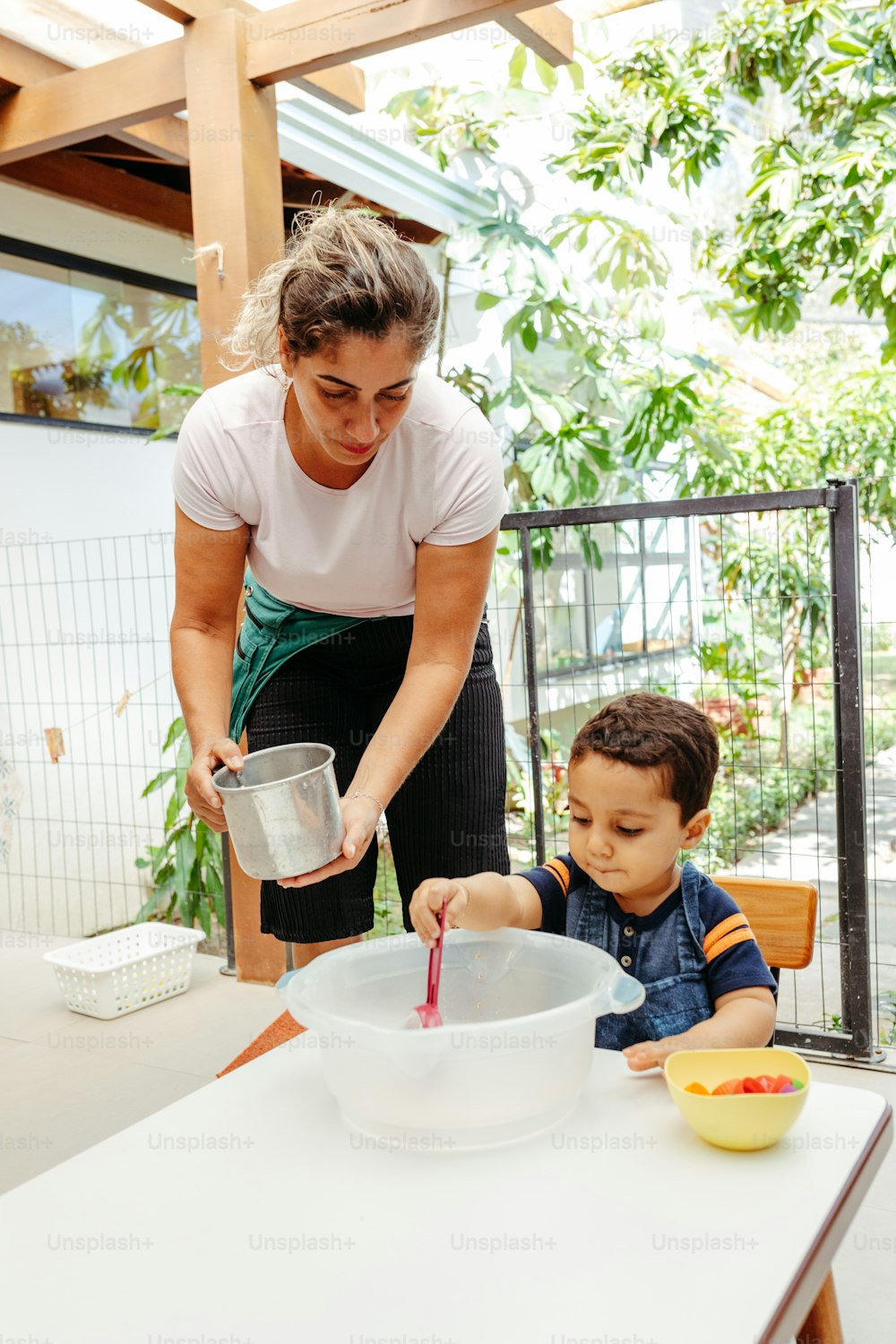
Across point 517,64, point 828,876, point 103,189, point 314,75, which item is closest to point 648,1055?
point 314,75

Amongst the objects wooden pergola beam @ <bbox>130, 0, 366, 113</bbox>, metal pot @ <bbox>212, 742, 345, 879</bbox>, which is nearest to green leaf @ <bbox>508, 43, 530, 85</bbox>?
wooden pergola beam @ <bbox>130, 0, 366, 113</bbox>

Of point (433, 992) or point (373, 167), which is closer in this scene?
point (433, 992)

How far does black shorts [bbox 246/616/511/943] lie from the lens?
169cm

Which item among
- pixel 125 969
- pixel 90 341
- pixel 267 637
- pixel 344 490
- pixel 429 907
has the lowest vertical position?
pixel 125 969

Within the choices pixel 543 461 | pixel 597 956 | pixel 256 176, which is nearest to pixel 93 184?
pixel 256 176

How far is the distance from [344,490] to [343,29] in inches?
63.7

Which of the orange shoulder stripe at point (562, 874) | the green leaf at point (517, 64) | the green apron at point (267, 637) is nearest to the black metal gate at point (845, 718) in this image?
the green apron at point (267, 637)

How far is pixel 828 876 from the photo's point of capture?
5.33 m

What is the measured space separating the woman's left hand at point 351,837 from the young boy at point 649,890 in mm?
139

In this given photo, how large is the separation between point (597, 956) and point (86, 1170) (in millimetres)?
483

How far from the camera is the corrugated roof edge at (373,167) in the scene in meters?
4.22

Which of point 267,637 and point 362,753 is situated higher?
point 267,637

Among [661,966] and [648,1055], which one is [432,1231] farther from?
[661,966]

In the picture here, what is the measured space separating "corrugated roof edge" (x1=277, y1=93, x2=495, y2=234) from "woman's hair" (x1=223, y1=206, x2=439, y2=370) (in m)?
2.82
